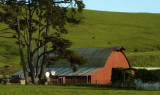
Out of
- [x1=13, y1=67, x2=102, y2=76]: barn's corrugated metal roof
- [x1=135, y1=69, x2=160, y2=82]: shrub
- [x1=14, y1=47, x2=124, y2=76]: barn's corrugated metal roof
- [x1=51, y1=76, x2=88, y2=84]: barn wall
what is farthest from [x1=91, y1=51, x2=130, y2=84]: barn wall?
[x1=135, y1=69, x2=160, y2=82]: shrub

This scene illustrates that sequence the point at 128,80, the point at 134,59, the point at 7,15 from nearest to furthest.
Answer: the point at 7,15 → the point at 128,80 → the point at 134,59

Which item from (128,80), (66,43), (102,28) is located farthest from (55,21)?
(102,28)

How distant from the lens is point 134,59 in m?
90.0

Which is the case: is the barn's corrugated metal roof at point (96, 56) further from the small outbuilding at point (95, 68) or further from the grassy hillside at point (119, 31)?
the grassy hillside at point (119, 31)

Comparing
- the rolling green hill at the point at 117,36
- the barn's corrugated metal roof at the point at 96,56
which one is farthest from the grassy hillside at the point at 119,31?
the barn's corrugated metal roof at the point at 96,56

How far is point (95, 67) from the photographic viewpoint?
62.9 metres

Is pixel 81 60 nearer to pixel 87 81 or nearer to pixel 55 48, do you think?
pixel 55 48

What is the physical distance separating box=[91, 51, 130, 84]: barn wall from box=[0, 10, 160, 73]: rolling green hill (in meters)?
17.7

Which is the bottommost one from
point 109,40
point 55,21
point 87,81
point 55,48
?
point 87,81

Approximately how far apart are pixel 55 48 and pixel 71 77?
15.3 m

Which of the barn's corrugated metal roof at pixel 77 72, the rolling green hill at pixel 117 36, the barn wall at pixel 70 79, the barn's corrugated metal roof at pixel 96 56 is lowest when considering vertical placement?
the barn wall at pixel 70 79

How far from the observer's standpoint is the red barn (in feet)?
196

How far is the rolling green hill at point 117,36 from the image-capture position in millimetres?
92125

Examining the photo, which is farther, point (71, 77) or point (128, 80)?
point (71, 77)
